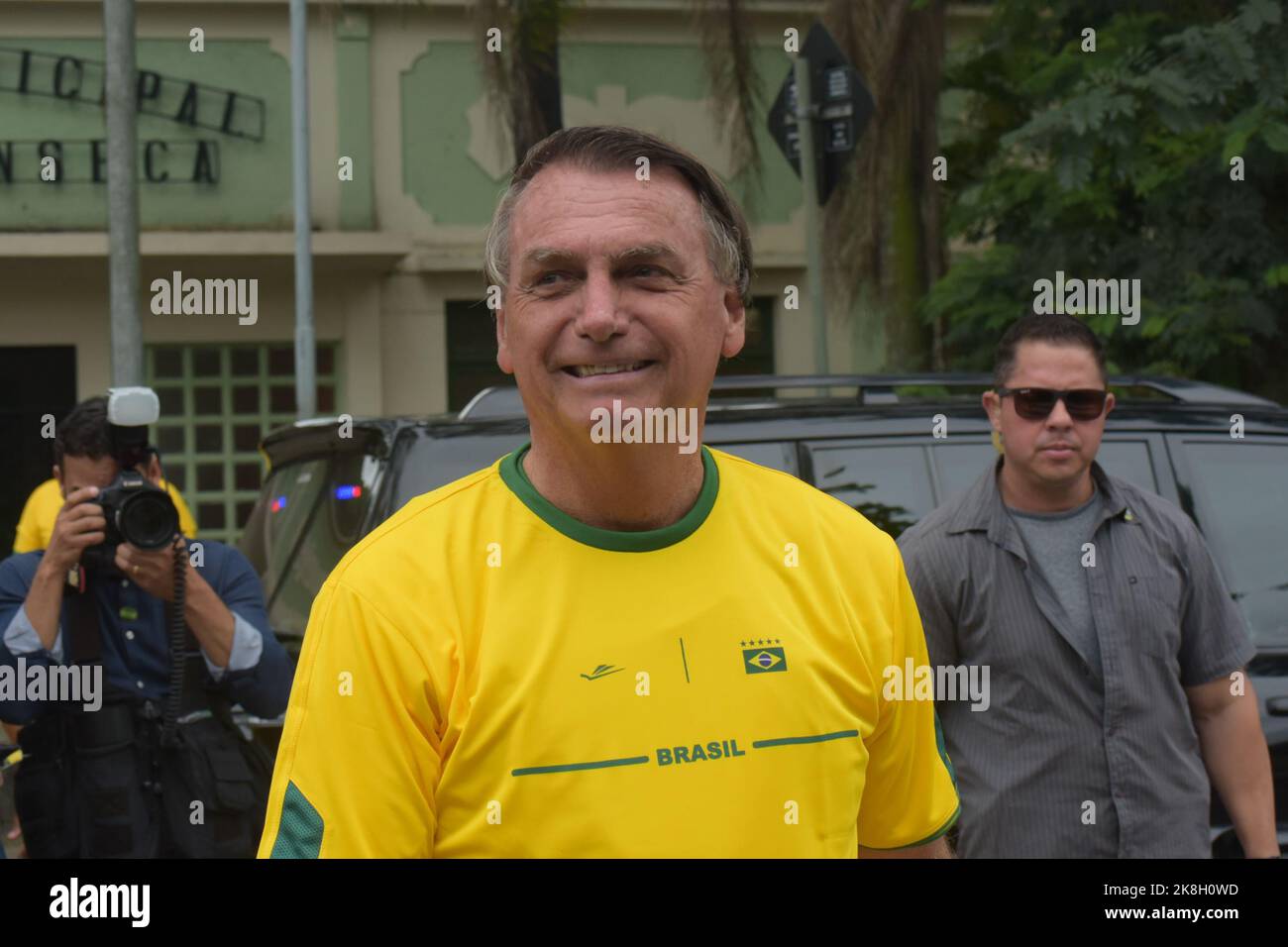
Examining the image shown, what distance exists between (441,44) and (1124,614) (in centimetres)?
1207

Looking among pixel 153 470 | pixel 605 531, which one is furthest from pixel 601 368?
pixel 153 470

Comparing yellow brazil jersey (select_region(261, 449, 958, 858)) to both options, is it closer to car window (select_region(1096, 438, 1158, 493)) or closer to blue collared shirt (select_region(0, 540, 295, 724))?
blue collared shirt (select_region(0, 540, 295, 724))

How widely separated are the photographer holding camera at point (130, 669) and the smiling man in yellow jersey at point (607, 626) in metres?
2.37

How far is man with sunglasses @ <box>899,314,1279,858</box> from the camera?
352 cm

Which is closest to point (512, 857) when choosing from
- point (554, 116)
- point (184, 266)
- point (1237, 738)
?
point (1237, 738)

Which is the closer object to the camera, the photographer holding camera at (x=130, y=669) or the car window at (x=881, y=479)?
the photographer holding camera at (x=130, y=669)

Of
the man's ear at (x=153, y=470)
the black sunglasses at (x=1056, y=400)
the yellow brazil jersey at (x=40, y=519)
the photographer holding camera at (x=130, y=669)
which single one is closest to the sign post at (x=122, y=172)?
the yellow brazil jersey at (x=40, y=519)

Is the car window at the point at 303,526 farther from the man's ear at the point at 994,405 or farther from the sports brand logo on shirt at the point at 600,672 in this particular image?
the sports brand logo on shirt at the point at 600,672

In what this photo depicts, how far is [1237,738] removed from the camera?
145 inches

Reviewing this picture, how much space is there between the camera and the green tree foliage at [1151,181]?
306 inches

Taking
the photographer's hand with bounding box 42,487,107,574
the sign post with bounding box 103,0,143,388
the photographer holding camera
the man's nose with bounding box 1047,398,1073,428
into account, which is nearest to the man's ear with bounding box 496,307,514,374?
the man's nose with bounding box 1047,398,1073,428

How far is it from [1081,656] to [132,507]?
7.97 feet

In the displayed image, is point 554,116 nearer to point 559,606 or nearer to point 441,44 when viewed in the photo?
point 441,44

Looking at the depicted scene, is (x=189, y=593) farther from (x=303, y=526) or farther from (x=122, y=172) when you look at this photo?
(x=122, y=172)
